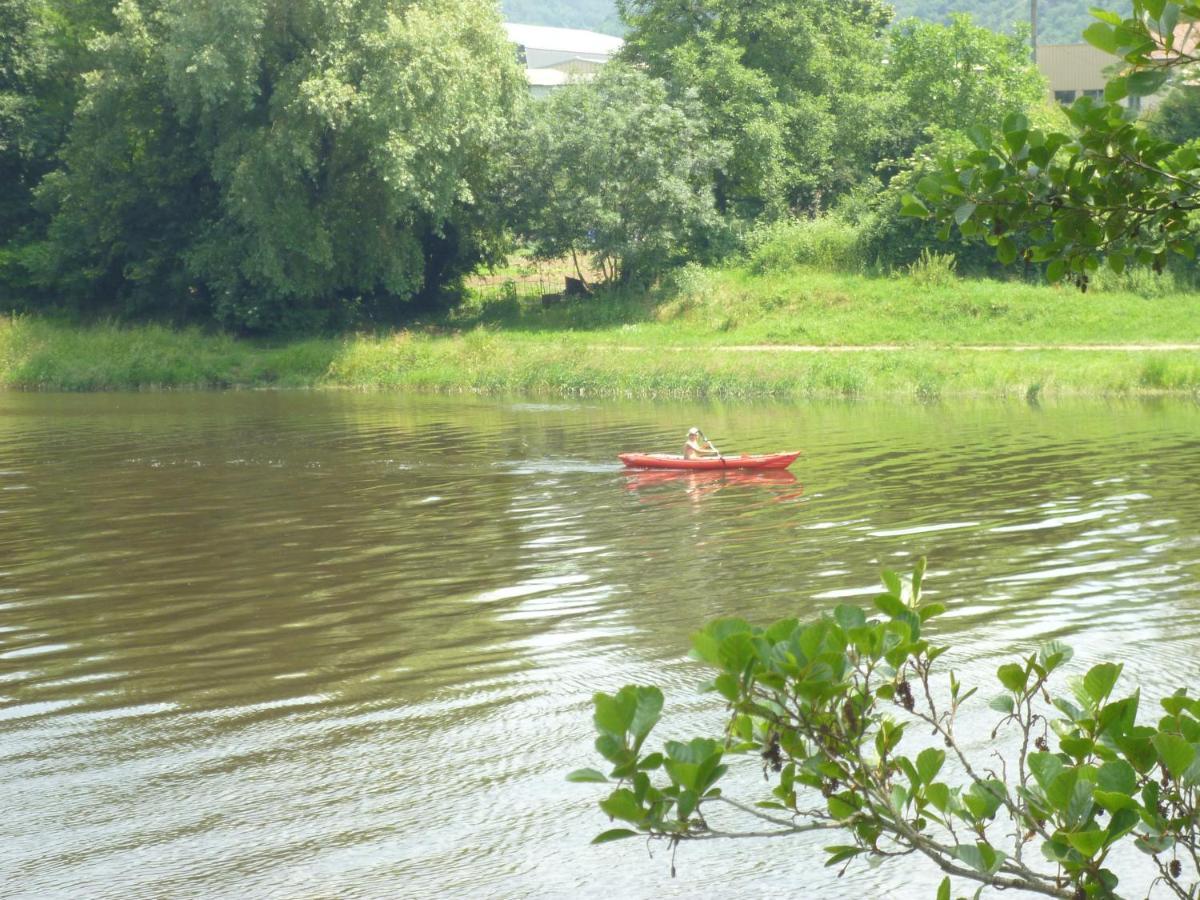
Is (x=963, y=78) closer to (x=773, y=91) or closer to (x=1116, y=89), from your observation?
(x=773, y=91)

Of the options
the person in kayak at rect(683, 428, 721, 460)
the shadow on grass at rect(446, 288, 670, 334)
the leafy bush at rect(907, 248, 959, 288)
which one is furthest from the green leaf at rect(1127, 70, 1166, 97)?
the shadow on grass at rect(446, 288, 670, 334)

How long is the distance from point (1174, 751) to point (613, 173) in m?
37.7

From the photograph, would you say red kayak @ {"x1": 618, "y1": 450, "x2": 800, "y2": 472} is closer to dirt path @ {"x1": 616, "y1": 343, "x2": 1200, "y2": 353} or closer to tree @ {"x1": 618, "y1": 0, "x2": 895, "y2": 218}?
dirt path @ {"x1": 616, "y1": 343, "x2": 1200, "y2": 353}

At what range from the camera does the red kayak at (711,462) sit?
19062 millimetres

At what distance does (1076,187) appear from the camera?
3.58 metres

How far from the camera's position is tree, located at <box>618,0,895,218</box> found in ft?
143

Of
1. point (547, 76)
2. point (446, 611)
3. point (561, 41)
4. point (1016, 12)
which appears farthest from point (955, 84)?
point (1016, 12)

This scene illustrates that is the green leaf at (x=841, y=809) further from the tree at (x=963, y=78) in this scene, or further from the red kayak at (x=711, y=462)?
the tree at (x=963, y=78)

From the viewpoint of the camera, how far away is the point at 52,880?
611 centimetres

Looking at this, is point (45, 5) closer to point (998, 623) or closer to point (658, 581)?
point (658, 581)

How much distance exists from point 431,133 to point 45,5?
1672 cm

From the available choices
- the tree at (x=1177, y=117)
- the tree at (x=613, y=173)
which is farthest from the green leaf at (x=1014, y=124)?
the tree at (x=613, y=173)

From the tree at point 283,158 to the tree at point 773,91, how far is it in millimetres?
7178

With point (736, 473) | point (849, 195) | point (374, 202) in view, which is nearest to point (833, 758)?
point (736, 473)
